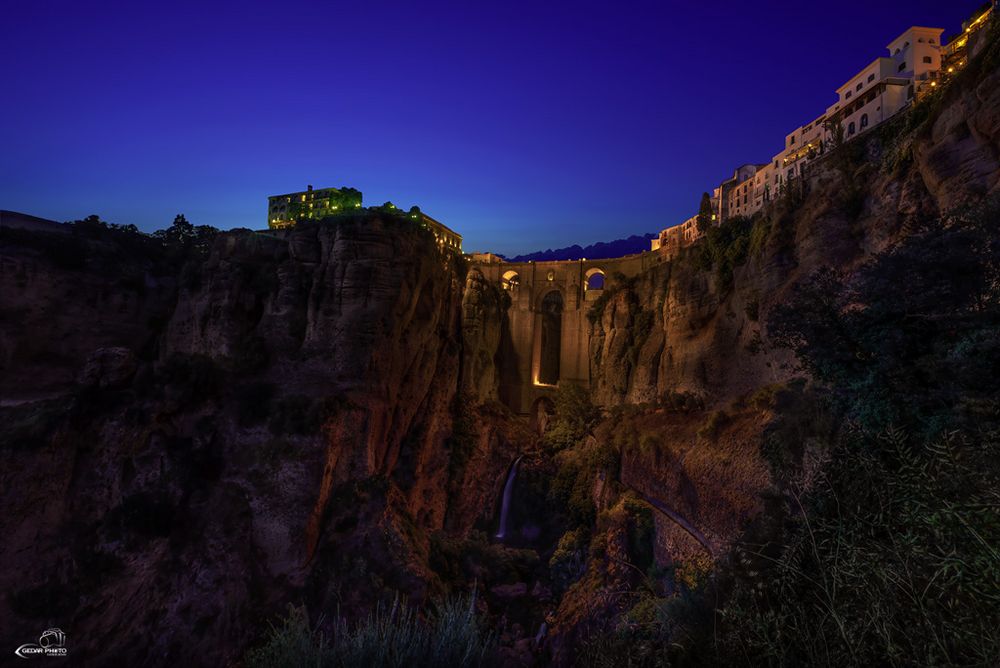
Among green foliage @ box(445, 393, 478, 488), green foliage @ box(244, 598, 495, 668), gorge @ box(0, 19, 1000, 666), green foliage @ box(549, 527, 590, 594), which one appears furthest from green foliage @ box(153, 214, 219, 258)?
green foliage @ box(244, 598, 495, 668)

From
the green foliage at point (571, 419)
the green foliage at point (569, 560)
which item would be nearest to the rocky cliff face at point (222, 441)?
the green foliage at point (569, 560)

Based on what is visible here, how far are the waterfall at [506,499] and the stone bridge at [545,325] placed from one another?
10314 mm

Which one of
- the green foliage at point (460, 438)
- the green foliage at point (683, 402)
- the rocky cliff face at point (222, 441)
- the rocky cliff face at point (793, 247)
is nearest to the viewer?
the rocky cliff face at point (793, 247)

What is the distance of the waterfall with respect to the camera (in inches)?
1135

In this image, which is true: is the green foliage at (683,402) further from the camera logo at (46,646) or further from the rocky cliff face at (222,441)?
the camera logo at (46,646)

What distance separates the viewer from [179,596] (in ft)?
49.8

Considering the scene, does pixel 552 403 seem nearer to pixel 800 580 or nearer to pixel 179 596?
pixel 179 596

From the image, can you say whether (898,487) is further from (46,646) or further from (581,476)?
(581,476)

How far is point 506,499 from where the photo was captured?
1195 inches

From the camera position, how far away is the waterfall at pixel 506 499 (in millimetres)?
28828

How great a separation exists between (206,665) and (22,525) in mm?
7064

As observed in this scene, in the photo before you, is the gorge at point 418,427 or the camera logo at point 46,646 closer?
the gorge at point 418,427

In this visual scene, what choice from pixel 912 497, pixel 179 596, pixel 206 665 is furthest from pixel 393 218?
pixel 912 497

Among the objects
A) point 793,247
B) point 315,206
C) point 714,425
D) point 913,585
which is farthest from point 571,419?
point 315,206
